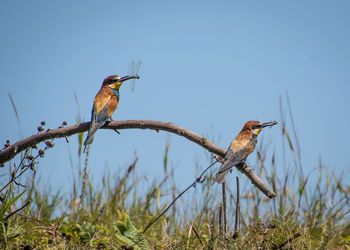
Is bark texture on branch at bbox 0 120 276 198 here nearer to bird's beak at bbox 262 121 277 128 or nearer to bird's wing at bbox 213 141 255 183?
bird's wing at bbox 213 141 255 183

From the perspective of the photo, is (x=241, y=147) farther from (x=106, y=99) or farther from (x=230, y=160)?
(x=106, y=99)

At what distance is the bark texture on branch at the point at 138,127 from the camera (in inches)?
131

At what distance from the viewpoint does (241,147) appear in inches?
144

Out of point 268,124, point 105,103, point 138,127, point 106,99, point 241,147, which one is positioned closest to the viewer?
point 138,127

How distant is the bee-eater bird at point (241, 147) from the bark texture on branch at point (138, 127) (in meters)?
0.07

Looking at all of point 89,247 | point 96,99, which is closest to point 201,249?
point 89,247

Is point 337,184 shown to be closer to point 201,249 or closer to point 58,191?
point 201,249

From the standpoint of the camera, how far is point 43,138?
3.56 meters

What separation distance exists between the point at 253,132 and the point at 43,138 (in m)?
1.74

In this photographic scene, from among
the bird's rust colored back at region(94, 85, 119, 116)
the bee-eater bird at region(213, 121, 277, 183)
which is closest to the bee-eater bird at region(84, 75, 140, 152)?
the bird's rust colored back at region(94, 85, 119, 116)

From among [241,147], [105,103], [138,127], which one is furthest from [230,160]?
[105,103]

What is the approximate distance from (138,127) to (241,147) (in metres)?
0.83

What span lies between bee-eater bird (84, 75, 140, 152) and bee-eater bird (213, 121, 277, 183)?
1.02 m

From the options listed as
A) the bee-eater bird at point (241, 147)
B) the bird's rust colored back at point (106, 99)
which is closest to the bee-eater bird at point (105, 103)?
the bird's rust colored back at point (106, 99)
